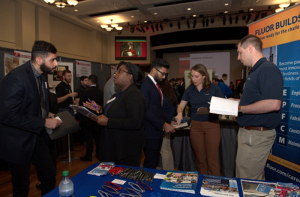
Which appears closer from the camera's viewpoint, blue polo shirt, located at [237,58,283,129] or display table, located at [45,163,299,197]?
display table, located at [45,163,299,197]

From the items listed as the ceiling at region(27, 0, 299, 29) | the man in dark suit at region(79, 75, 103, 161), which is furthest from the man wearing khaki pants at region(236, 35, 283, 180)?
the ceiling at region(27, 0, 299, 29)

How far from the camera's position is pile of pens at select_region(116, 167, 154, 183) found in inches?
51.7

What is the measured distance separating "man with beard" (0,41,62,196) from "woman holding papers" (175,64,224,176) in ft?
5.05

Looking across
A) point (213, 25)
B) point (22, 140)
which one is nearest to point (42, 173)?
point (22, 140)

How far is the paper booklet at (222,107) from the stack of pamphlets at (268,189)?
A: 450 millimetres

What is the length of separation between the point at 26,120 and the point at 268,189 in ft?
5.54

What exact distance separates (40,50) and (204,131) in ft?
6.34

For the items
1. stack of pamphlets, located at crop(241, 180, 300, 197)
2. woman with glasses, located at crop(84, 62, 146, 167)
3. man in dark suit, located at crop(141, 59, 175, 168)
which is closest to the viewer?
stack of pamphlets, located at crop(241, 180, 300, 197)

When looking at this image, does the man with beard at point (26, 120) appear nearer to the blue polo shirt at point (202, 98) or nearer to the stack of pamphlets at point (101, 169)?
the stack of pamphlets at point (101, 169)

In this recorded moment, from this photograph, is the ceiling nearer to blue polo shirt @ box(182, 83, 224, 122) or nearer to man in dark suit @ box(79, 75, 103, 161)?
man in dark suit @ box(79, 75, 103, 161)

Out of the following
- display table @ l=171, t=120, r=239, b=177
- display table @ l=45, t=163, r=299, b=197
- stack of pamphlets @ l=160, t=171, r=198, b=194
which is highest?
stack of pamphlets @ l=160, t=171, r=198, b=194

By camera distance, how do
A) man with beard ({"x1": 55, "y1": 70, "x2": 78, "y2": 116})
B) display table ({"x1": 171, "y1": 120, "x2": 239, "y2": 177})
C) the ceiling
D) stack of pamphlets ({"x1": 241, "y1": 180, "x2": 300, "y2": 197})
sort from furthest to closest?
the ceiling < man with beard ({"x1": 55, "y1": 70, "x2": 78, "y2": 116}) < display table ({"x1": 171, "y1": 120, "x2": 239, "y2": 177}) < stack of pamphlets ({"x1": 241, "y1": 180, "x2": 300, "y2": 197})

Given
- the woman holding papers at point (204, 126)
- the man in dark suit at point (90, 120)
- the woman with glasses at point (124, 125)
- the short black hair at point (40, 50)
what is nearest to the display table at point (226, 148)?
the woman holding papers at point (204, 126)

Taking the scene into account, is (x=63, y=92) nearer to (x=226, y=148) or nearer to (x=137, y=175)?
(x=226, y=148)
